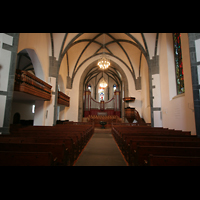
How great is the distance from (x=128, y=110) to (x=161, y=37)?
24.3 ft

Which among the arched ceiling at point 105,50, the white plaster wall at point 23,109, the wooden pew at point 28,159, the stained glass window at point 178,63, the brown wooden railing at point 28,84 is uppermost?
the arched ceiling at point 105,50

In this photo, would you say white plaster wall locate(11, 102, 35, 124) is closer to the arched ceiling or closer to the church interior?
the church interior

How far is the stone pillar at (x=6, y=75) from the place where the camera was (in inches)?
187

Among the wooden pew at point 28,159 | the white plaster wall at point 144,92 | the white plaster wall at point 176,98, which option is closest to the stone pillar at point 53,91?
the white plaster wall at point 176,98

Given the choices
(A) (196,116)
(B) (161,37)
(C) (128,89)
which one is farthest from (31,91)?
(C) (128,89)

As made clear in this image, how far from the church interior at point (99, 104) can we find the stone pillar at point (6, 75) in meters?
0.03

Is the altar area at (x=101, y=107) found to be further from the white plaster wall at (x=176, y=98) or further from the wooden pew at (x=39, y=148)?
the wooden pew at (x=39, y=148)

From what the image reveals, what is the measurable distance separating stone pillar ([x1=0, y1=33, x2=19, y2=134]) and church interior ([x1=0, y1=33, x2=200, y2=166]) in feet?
0.10

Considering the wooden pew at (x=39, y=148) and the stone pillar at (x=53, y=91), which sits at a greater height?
the stone pillar at (x=53, y=91)

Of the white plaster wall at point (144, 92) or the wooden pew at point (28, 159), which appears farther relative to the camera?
the white plaster wall at point (144, 92)

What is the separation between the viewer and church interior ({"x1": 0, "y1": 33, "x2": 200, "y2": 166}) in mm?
2510

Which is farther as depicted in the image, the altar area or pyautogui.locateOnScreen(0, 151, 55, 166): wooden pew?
the altar area

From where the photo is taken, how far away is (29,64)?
1333cm

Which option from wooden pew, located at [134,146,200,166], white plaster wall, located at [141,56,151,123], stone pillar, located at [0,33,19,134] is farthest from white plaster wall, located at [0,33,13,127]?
white plaster wall, located at [141,56,151,123]
